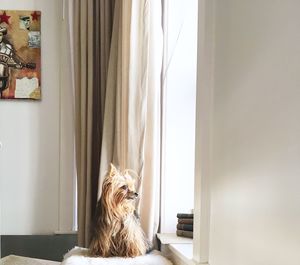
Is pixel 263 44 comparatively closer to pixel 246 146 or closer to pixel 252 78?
pixel 252 78

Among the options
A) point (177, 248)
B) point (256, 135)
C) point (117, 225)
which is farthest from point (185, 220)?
point (256, 135)

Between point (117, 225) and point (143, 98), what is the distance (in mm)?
585

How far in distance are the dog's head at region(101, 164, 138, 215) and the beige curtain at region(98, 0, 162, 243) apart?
0.20 metres

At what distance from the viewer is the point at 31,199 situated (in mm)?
2301

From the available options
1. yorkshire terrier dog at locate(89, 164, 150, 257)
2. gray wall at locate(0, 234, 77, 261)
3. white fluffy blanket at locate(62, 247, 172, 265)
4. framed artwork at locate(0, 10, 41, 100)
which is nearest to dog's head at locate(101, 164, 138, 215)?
yorkshire terrier dog at locate(89, 164, 150, 257)

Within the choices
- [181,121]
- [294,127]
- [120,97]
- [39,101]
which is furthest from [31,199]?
[294,127]

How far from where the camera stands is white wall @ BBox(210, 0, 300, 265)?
2.25 feet

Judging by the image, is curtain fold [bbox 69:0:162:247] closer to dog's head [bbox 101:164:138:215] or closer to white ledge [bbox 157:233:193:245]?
white ledge [bbox 157:233:193:245]

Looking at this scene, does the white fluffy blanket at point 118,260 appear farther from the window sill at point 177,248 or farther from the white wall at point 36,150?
the white wall at point 36,150

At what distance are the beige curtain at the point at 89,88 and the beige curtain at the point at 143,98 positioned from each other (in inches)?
11.8

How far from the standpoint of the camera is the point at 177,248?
1.51 m

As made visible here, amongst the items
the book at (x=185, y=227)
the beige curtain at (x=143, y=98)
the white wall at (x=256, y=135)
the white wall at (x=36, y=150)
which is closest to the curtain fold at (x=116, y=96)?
the beige curtain at (x=143, y=98)

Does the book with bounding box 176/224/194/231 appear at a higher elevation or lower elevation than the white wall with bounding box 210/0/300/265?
lower

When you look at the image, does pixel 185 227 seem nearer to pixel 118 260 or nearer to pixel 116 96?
pixel 118 260
